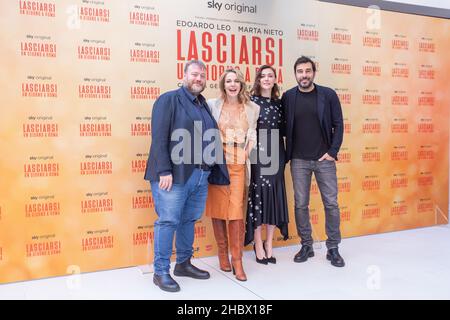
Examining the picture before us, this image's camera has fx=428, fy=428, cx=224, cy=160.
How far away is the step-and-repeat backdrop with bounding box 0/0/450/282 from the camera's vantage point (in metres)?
3.03

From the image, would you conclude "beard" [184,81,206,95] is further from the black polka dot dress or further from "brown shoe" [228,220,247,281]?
"brown shoe" [228,220,247,281]

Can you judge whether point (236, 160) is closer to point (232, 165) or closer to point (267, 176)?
point (232, 165)

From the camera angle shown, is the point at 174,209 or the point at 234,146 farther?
the point at 234,146

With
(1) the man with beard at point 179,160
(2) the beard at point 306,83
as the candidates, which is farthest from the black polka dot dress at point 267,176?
(1) the man with beard at point 179,160

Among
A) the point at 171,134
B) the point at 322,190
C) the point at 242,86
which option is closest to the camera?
the point at 171,134

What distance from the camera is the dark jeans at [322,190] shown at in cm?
344

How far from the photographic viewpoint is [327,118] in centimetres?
339

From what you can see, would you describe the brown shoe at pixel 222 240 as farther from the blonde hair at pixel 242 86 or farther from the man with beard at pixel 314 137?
the blonde hair at pixel 242 86

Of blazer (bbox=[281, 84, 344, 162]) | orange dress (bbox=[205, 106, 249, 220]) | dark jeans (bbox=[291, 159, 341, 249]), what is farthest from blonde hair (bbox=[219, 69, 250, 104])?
dark jeans (bbox=[291, 159, 341, 249])

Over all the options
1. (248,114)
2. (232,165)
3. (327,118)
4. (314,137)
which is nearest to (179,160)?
(232,165)

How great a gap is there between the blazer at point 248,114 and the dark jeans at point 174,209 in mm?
398

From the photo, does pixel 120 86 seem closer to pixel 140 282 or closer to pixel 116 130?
pixel 116 130

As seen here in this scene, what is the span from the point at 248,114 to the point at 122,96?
39.1 inches
